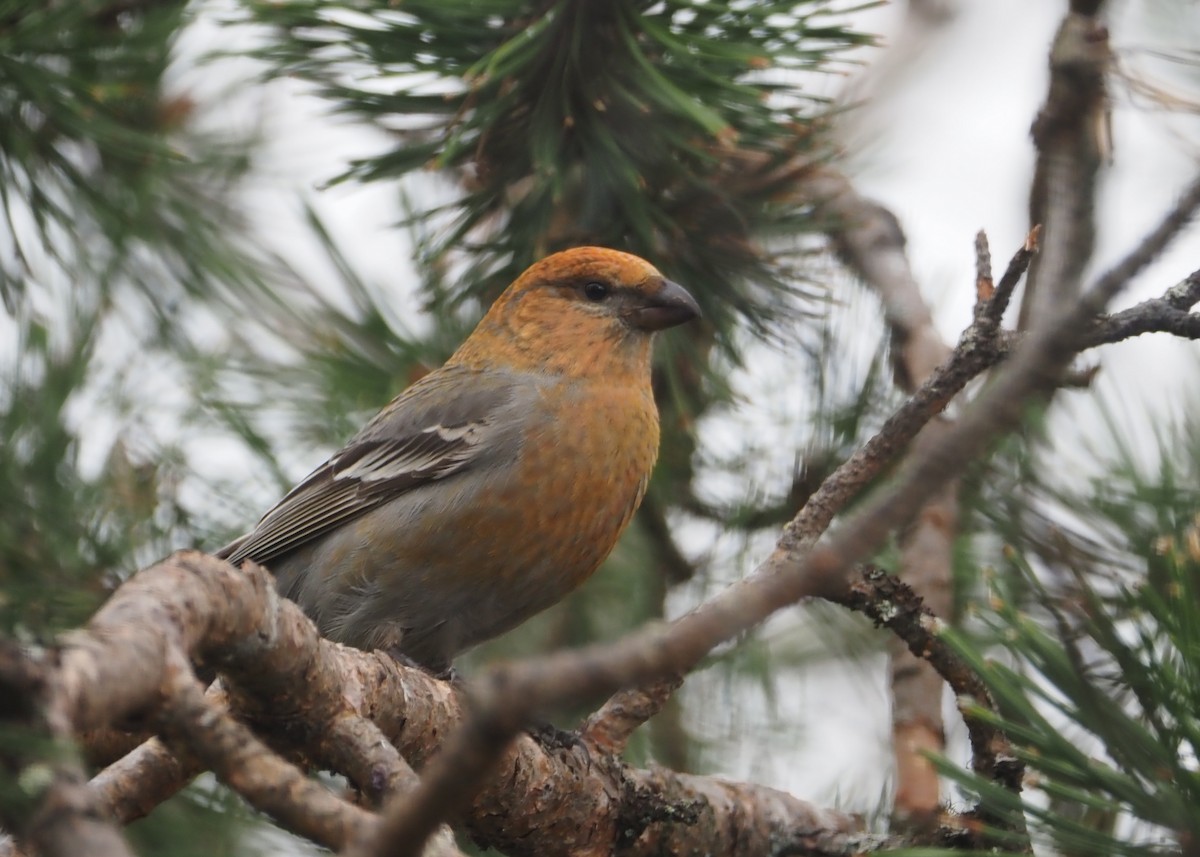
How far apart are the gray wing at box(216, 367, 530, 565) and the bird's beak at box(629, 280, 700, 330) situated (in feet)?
1.34

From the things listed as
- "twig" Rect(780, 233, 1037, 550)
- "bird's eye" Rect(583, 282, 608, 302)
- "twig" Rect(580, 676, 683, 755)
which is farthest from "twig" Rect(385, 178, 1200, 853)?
"bird's eye" Rect(583, 282, 608, 302)

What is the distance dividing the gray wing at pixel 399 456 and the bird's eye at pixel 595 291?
→ 1.17 ft

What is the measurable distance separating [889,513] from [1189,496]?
80.7 inches

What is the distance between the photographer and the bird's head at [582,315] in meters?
3.95

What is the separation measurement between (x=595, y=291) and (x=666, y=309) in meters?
0.35

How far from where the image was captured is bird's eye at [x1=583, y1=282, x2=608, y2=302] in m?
4.16

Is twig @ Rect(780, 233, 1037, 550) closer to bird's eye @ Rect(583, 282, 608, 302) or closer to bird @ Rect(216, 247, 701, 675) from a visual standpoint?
bird @ Rect(216, 247, 701, 675)

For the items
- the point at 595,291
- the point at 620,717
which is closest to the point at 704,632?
the point at 620,717

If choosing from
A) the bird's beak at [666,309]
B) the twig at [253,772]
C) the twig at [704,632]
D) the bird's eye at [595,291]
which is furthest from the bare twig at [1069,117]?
the twig at [253,772]

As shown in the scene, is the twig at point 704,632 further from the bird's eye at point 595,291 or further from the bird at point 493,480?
the bird's eye at point 595,291

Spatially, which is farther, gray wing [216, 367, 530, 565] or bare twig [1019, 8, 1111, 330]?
gray wing [216, 367, 530, 565]

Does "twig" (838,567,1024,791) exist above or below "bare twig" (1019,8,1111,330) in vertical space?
below

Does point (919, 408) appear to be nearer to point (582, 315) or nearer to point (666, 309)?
point (666, 309)

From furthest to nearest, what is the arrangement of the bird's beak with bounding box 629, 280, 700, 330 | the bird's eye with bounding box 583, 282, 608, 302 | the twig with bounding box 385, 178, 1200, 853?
the bird's eye with bounding box 583, 282, 608, 302 → the bird's beak with bounding box 629, 280, 700, 330 → the twig with bounding box 385, 178, 1200, 853
